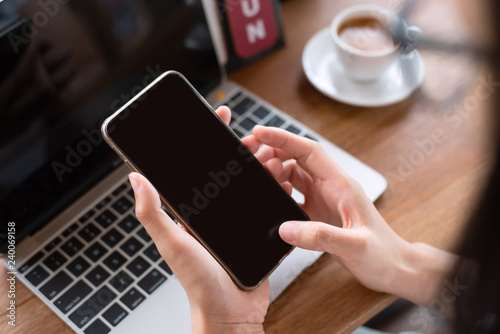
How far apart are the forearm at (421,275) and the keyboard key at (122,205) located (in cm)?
37

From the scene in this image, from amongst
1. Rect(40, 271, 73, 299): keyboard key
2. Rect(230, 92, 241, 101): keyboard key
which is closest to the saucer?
Rect(230, 92, 241, 101): keyboard key

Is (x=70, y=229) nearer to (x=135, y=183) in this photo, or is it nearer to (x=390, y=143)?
(x=135, y=183)

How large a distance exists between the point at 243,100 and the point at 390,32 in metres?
0.26

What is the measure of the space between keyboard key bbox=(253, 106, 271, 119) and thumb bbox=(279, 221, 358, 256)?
0.83ft

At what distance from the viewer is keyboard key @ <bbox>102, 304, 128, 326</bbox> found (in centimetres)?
62

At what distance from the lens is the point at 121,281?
0.65 metres

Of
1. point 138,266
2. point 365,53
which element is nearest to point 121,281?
point 138,266

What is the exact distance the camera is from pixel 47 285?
0.65 meters

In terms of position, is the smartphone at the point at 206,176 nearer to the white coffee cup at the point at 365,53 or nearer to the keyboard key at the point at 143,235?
the keyboard key at the point at 143,235

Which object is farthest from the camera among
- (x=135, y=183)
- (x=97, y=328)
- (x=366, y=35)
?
(x=366, y=35)

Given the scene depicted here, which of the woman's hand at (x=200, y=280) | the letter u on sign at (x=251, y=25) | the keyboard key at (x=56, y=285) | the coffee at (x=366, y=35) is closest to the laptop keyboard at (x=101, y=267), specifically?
the keyboard key at (x=56, y=285)

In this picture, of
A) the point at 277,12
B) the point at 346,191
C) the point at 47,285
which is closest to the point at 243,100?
the point at 277,12

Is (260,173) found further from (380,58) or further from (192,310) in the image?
(380,58)

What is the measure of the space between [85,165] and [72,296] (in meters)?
0.18
